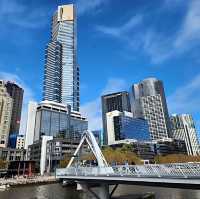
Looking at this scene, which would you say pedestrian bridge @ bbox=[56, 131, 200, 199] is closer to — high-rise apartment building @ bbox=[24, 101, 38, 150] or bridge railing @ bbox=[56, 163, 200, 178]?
bridge railing @ bbox=[56, 163, 200, 178]

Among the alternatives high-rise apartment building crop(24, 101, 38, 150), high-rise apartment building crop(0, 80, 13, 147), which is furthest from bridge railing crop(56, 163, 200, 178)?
high-rise apartment building crop(24, 101, 38, 150)

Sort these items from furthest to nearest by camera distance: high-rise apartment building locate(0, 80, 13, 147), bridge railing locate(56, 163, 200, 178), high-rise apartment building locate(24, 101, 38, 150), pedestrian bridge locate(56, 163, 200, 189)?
1. high-rise apartment building locate(24, 101, 38, 150)
2. high-rise apartment building locate(0, 80, 13, 147)
3. bridge railing locate(56, 163, 200, 178)
4. pedestrian bridge locate(56, 163, 200, 189)

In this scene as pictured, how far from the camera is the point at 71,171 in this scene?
53.5 metres

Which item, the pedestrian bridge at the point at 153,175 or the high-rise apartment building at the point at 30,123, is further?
the high-rise apartment building at the point at 30,123

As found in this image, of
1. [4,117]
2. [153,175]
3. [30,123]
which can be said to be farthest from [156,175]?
[30,123]

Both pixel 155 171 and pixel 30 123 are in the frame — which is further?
pixel 30 123

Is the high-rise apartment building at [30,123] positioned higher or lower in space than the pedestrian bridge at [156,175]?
higher

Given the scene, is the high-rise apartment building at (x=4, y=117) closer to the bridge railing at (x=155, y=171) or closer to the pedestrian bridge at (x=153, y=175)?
the pedestrian bridge at (x=153, y=175)

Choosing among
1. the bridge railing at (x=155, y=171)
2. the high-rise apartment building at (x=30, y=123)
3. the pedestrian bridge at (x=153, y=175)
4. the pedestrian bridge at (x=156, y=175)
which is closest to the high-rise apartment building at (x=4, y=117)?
the high-rise apartment building at (x=30, y=123)

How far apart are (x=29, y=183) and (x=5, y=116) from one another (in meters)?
99.2

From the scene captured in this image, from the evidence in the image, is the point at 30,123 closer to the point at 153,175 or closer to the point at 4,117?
the point at 4,117

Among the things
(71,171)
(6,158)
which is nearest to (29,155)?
(6,158)

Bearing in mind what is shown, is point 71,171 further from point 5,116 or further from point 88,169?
point 5,116

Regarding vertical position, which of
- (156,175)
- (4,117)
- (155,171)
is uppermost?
(4,117)
